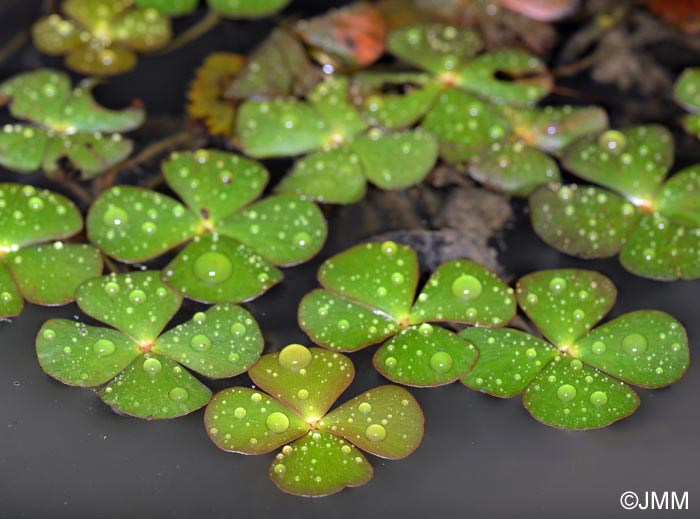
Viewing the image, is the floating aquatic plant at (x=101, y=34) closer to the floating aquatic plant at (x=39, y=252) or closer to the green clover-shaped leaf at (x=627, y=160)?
the floating aquatic plant at (x=39, y=252)

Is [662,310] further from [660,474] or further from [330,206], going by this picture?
[330,206]

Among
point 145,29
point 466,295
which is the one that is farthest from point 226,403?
point 145,29

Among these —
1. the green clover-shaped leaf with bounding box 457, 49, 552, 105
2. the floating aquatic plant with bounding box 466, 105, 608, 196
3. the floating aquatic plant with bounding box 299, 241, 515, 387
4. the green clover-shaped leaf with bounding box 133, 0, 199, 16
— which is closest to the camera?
the floating aquatic plant with bounding box 299, 241, 515, 387

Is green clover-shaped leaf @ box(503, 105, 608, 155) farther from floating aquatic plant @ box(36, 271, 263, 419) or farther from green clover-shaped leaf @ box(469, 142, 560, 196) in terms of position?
floating aquatic plant @ box(36, 271, 263, 419)

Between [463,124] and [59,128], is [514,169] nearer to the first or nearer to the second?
[463,124]

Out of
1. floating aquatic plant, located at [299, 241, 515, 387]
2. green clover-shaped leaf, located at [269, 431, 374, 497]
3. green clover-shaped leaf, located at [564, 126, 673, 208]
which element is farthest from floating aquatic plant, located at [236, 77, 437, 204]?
green clover-shaped leaf, located at [269, 431, 374, 497]

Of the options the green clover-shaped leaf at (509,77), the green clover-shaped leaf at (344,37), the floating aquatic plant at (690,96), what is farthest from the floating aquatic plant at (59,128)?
the floating aquatic plant at (690,96)
